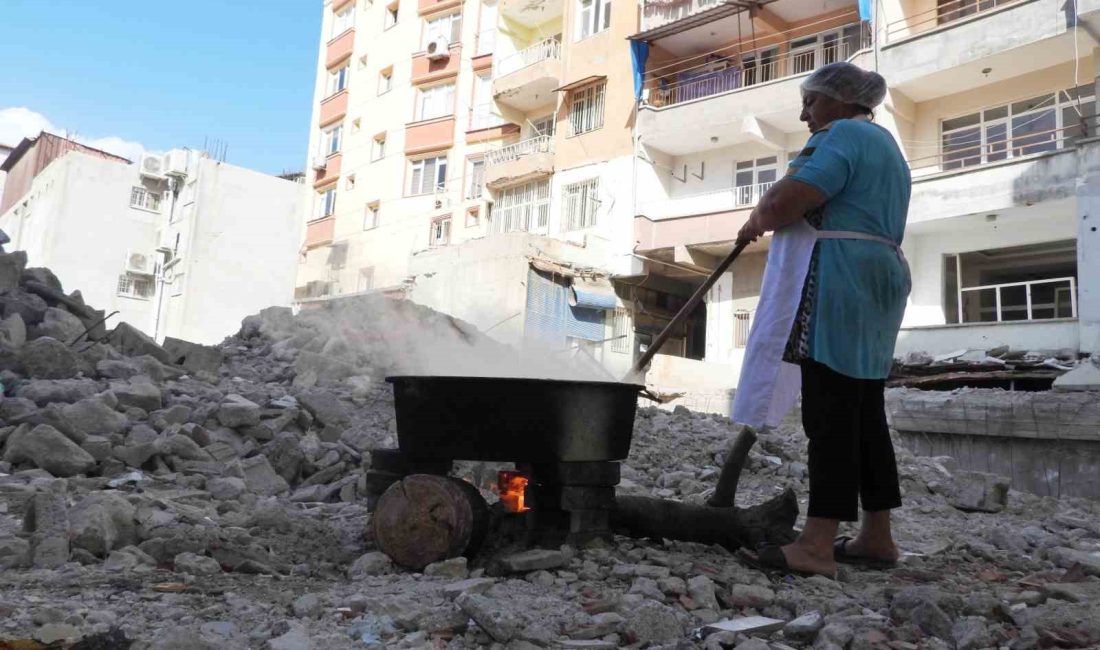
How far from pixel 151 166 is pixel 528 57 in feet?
82.5

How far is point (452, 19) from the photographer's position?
93.6ft

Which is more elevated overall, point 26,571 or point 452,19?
point 452,19

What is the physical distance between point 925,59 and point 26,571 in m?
16.8

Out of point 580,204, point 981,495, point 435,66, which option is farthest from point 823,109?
point 435,66

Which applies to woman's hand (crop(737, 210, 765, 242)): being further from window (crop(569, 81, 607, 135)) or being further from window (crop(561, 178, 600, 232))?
window (crop(569, 81, 607, 135))

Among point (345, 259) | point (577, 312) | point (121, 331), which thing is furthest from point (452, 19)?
point (121, 331)

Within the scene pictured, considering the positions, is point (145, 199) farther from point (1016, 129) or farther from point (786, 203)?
point (786, 203)

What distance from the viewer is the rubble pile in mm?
2105

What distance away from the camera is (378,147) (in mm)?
29953

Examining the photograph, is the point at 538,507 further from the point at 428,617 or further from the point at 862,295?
the point at 862,295

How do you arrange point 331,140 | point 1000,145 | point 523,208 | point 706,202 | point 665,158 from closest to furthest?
point 1000,145 → point 706,202 → point 665,158 → point 523,208 → point 331,140

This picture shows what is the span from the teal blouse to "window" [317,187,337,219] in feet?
100

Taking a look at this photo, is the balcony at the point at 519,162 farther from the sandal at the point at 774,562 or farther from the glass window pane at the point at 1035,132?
the sandal at the point at 774,562

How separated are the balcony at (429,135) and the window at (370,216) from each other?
262cm
